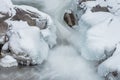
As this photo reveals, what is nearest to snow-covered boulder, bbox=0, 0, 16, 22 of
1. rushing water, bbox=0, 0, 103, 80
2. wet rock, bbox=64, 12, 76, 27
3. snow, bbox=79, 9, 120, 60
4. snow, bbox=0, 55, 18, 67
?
snow, bbox=0, 55, 18, 67

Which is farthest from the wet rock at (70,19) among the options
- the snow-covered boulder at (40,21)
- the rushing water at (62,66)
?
the snow-covered boulder at (40,21)

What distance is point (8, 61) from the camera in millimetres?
12719

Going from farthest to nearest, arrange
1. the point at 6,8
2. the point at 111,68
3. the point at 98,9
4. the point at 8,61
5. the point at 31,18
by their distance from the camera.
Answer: the point at 98,9 < the point at 6,8 < the point at 31,18 < the point at 8,61 < the point at 111,68

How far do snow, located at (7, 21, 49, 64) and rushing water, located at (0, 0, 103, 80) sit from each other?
1.07 feet

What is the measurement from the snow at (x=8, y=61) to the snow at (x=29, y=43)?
27cm

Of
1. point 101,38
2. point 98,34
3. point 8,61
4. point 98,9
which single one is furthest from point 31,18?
point 98,9

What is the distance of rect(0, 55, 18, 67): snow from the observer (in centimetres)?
1266

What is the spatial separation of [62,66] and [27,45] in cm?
138

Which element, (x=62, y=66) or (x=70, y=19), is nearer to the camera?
(x=62, y=66)

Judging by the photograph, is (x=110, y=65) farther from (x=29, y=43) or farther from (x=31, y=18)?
(x=31, y=18)

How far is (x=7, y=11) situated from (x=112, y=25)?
154 inches

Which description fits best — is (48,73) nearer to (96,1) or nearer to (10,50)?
(10,50)

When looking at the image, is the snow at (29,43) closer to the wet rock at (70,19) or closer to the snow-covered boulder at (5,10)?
the snow-covered boulder at (5,10)

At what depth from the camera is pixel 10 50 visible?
12953 mm
